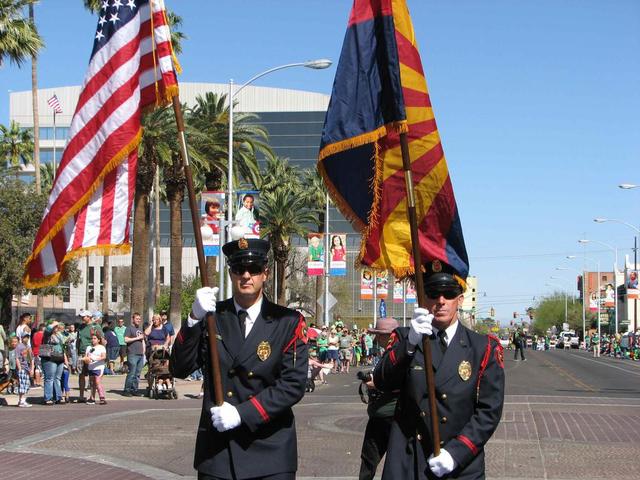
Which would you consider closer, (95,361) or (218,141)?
(95,361)

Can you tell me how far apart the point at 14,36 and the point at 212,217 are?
8.19 meters

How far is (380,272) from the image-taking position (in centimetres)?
684

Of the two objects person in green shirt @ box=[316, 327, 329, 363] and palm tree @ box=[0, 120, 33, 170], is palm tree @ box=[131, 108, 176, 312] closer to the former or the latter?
person in green shirt @ box=[316, 327, 329, 363]

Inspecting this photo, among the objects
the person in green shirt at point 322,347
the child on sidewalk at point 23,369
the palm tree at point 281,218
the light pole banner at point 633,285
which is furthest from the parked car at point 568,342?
the child on sidewalk at point 23,369

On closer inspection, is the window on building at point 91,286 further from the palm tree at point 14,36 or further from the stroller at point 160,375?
the stroller at point 160,375

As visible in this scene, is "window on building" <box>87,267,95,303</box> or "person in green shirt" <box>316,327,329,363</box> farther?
"window on building" <box>87,267,95,303</box>

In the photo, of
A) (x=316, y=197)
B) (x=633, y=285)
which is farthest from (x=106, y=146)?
(x=633, y=285)

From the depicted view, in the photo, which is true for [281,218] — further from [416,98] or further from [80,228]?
[80,228]

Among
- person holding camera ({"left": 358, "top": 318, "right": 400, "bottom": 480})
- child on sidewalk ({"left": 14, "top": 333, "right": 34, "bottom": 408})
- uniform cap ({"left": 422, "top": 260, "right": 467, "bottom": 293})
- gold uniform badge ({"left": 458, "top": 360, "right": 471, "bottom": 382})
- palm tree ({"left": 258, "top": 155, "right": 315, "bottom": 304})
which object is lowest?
child on sidewalk ({"left": 14, "top": 333, "right": 34, "bottom": 408})

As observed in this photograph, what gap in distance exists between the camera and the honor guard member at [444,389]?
17.2 ft

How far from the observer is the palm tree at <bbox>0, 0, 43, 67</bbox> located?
3067 cm

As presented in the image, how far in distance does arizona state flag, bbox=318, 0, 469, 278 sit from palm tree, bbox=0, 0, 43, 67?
26.1 metres

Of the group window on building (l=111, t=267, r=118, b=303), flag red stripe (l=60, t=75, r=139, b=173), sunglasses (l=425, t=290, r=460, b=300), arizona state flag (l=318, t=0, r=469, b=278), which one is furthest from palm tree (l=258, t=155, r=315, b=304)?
window on building (l=111, t=267, r=118, b=303)

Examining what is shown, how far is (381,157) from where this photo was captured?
682 cm
